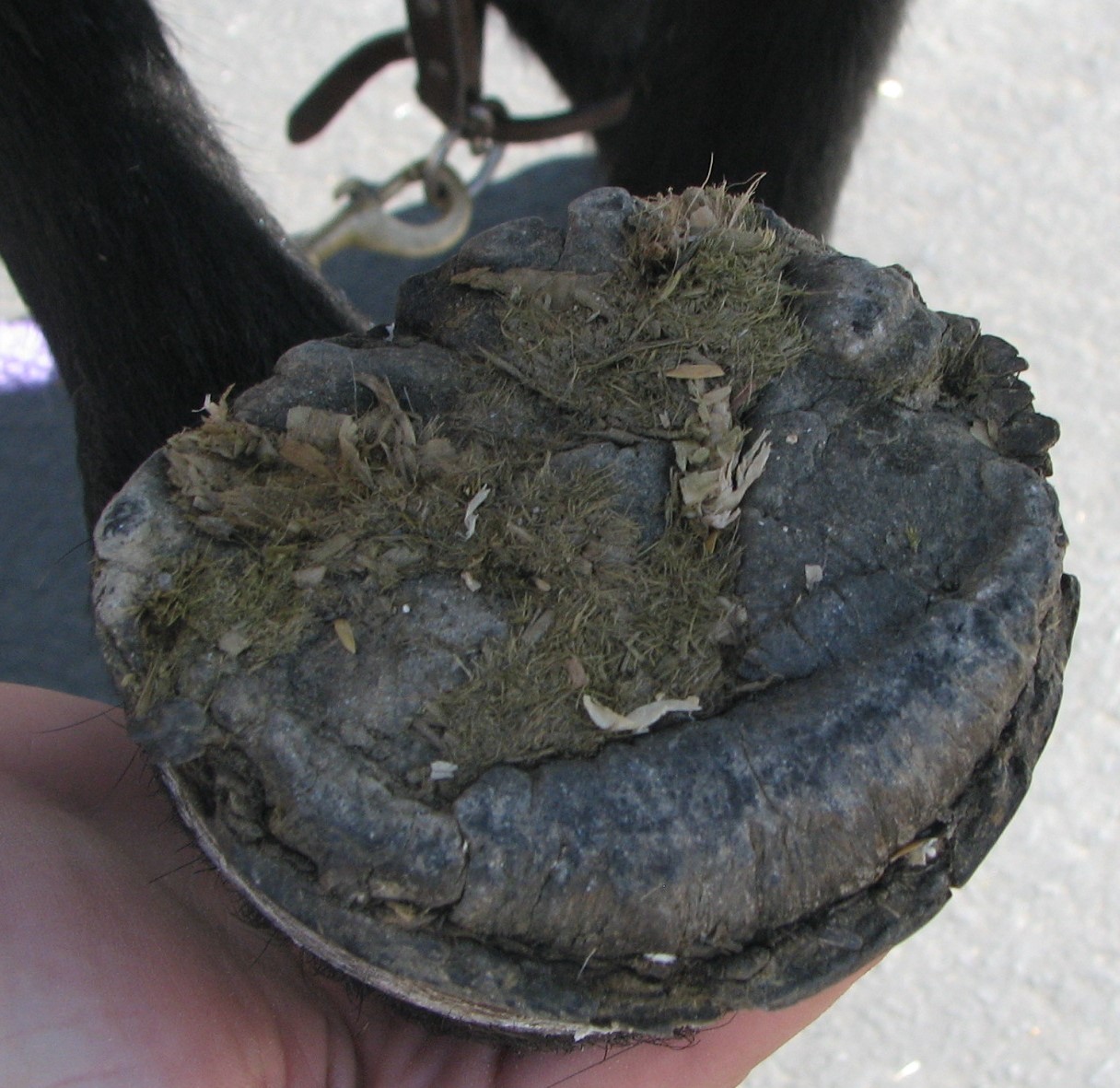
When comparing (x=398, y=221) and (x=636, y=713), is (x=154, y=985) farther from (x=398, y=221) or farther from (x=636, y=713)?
(x=398, y=221)

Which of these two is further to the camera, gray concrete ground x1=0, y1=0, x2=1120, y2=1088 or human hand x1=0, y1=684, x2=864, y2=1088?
gray concrete ground x1=0, y1=0, x2=1120, y2=1088

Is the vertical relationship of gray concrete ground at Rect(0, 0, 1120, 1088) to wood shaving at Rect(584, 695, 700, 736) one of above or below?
below

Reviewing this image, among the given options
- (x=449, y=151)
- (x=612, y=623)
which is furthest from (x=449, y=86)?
(x=612, y=623)

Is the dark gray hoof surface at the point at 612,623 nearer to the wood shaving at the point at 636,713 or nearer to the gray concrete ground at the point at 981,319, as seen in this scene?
the wood shaving at the point at 636,713

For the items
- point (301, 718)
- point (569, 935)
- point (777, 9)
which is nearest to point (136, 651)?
point (301, 718)

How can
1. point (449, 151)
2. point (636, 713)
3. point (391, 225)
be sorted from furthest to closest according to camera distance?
point (449, 151) → point (391, 225) → point (636, 713)

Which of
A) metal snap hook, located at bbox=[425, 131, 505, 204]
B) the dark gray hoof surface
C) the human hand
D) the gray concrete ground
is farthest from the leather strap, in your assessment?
the human hand

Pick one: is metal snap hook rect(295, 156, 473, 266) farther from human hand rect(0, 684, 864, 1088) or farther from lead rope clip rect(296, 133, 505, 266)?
human hand rect(0, 684, 864, 1088)
